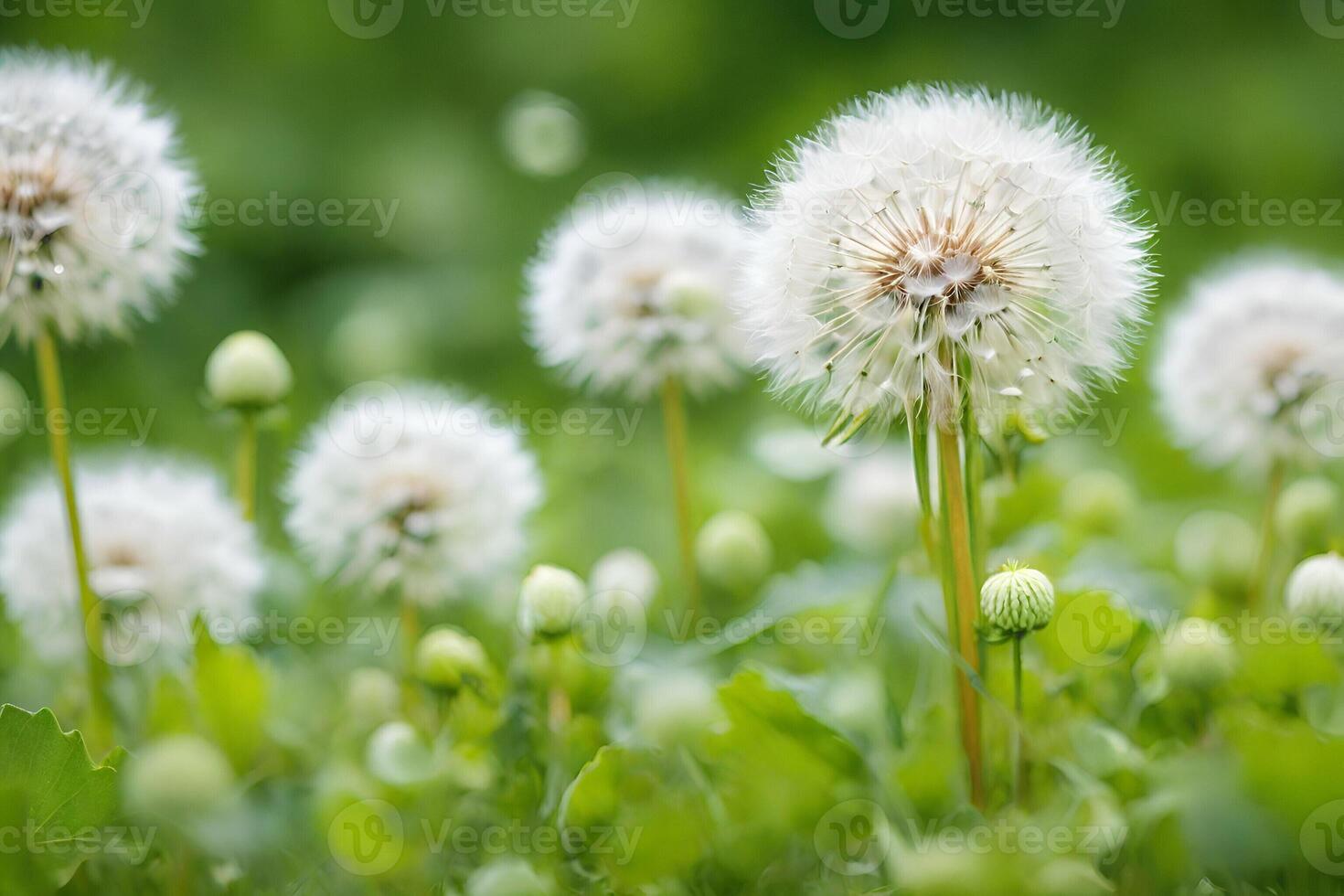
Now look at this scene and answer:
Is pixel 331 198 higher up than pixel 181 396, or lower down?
higher up

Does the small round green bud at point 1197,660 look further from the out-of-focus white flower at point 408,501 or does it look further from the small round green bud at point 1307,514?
the out-of-focus white flower at point 408,501

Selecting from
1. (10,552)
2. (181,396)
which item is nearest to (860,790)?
(10,552)

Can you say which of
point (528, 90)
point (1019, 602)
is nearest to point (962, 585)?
point (1019, 602)

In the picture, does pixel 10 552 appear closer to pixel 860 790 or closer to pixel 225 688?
pixel 225 688

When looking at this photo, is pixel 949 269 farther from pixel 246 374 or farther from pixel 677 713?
pixel 246 374


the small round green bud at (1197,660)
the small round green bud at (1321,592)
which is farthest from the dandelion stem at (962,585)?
the small round green bud at (1321,592)
